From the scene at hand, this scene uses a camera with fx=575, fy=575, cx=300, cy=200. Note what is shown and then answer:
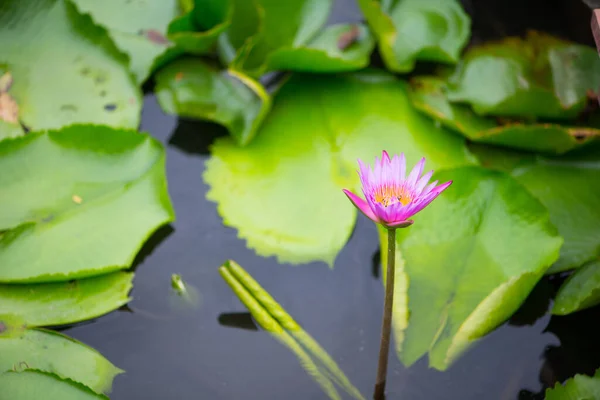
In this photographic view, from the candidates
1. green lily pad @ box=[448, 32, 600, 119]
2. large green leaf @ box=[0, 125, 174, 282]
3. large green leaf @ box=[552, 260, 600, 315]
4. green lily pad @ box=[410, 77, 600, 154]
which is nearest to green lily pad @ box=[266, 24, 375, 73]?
green lily pad @ box=[410, 77, 600, 154]

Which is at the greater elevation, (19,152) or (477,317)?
(19,152)

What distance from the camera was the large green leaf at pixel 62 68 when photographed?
5.43ft

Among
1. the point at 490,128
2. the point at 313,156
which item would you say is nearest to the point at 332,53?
the point at 313,156

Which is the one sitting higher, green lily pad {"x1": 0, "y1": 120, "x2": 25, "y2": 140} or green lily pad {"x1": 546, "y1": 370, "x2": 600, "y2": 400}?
green lily pad {"x1": 0, "y1": 120, "x2": 25, "y2": 140}

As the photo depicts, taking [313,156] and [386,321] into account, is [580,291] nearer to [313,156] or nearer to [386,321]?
[386,321]

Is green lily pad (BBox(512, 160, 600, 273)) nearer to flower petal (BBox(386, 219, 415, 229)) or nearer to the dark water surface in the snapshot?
the dark water surface

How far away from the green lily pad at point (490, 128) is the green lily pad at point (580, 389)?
2.08 ft

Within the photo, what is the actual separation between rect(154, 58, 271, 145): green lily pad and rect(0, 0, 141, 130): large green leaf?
113 millimetres

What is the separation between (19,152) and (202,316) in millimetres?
644

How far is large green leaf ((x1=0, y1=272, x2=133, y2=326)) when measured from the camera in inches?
53.2

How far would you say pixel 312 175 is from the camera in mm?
1604

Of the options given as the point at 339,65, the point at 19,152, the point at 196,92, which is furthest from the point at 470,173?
the point at 19,152

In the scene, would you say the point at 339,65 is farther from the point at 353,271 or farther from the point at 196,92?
the point at 353,271

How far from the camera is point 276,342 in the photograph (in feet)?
4.48
